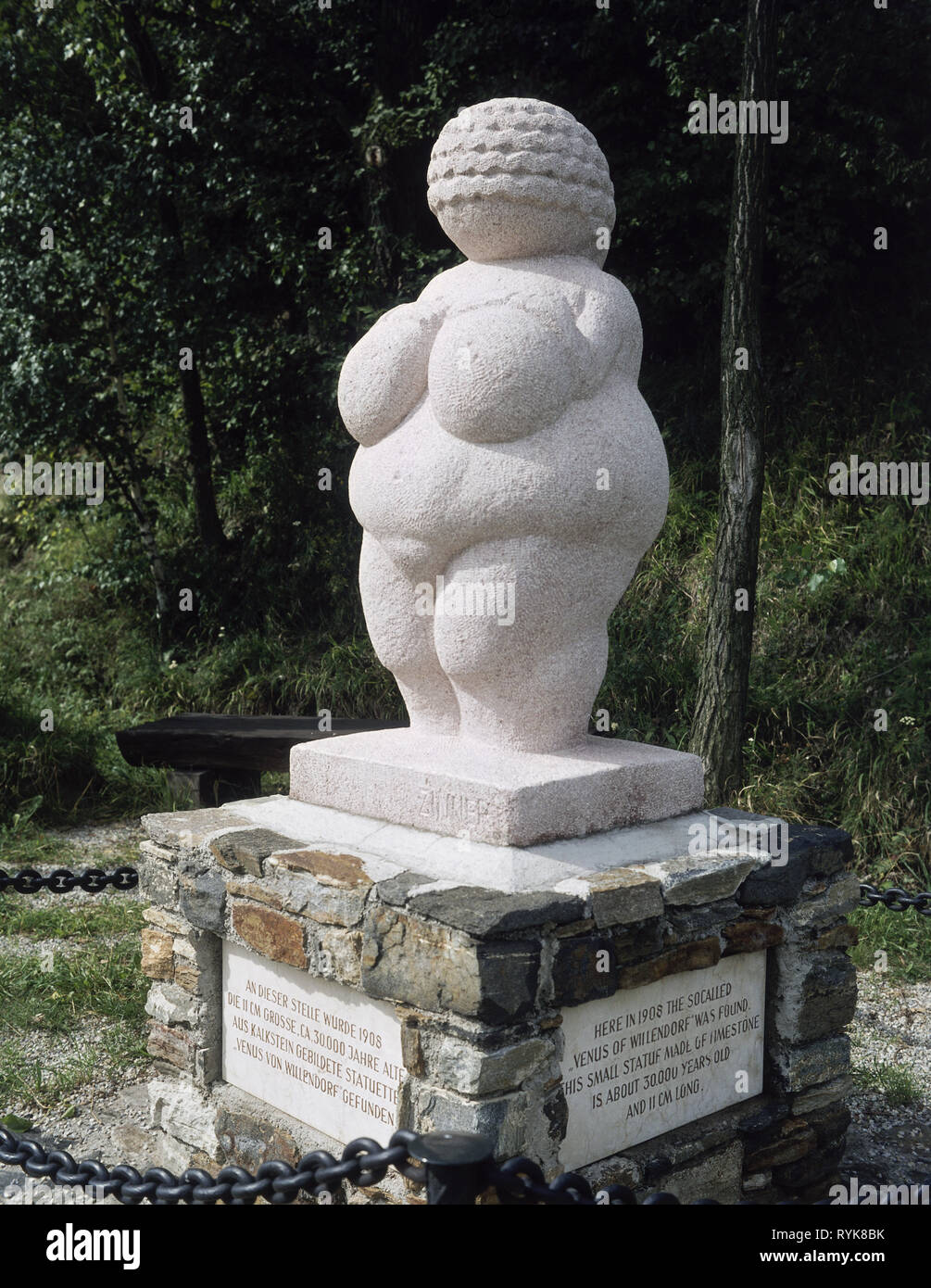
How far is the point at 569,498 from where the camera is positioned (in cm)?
276

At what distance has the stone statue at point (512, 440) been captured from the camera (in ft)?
9.05

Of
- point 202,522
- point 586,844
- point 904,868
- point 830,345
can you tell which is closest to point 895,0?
point 830,345

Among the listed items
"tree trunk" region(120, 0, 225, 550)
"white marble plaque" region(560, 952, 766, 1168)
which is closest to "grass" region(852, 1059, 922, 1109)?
"white marble plaque" region(560, 952, 766, 1168)

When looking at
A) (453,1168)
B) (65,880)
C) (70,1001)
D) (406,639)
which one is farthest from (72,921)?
(453,1168)

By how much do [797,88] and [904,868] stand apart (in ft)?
14.7

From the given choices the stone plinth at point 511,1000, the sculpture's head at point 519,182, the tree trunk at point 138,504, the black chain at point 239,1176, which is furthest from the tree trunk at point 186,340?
the black chain at point 239,1176

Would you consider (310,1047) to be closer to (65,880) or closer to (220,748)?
(65,880)

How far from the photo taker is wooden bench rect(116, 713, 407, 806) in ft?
18.3

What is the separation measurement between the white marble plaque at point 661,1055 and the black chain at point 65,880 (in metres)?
1.96

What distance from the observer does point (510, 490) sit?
2.74 meters

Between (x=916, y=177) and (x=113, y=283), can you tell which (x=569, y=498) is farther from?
(x=113, y=283)

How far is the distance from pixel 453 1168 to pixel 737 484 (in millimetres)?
3913

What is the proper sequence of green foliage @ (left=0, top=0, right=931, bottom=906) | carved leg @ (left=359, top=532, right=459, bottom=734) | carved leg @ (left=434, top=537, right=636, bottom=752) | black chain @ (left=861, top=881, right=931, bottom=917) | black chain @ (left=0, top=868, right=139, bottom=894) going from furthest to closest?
1. green foliage @ (left=0, top=0, right=931, bottom=906)
2. black chain @ (left=0, top=868, right=139, bottom=894)
3. black chain @ (left=861, top=881, right=931, bottom=917)
4. carved leg @ (left=359, top=532, right=459, bottom=734)
5. carved leg @ (left=434, top=537, right=636, bottom=752)

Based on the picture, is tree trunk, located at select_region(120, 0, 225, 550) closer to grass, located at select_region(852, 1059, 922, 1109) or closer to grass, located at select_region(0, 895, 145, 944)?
grass, located at select_region(0, 895, 145, 944)
